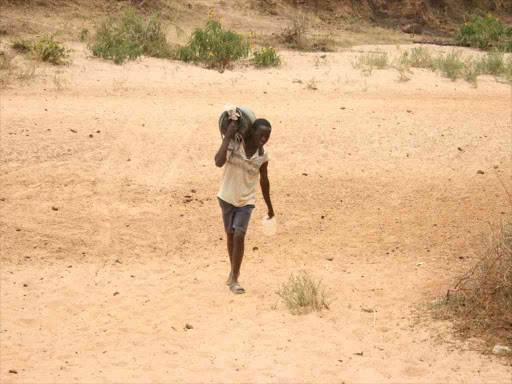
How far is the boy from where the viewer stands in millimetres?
5953

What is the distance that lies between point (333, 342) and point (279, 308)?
0.73m

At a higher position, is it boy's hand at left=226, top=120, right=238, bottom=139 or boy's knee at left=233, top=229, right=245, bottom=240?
boy's hand at left=226, top=120, right=238, bottom=139

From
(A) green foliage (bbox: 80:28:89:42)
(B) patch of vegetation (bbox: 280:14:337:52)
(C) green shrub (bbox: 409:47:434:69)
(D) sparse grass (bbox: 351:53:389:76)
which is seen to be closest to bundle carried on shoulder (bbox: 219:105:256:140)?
(D) sparse grass (bbox: 351:53:389:76)

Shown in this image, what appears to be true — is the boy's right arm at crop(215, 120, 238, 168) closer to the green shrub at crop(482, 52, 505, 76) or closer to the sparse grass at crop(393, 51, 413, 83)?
the sparse grass at crop(393, 51, 413, 83)

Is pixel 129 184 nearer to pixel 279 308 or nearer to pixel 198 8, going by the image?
pixel 279 308

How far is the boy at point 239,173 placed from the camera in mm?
5953

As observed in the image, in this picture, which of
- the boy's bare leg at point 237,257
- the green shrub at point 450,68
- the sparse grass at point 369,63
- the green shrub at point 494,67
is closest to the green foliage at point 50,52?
the sparse grass at point 369,63

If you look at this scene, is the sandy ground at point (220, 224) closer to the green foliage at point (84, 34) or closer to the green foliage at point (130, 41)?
the green foliage at point (130, 41)

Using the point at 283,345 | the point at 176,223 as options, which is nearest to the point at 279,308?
the point at 283,345

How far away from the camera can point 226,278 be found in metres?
7.00

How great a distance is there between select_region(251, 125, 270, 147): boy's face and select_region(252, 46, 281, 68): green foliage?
6.73 m

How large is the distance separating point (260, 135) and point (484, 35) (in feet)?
37.3

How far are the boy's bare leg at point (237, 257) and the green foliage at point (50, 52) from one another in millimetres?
6114

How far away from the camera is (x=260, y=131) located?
19.5ft
